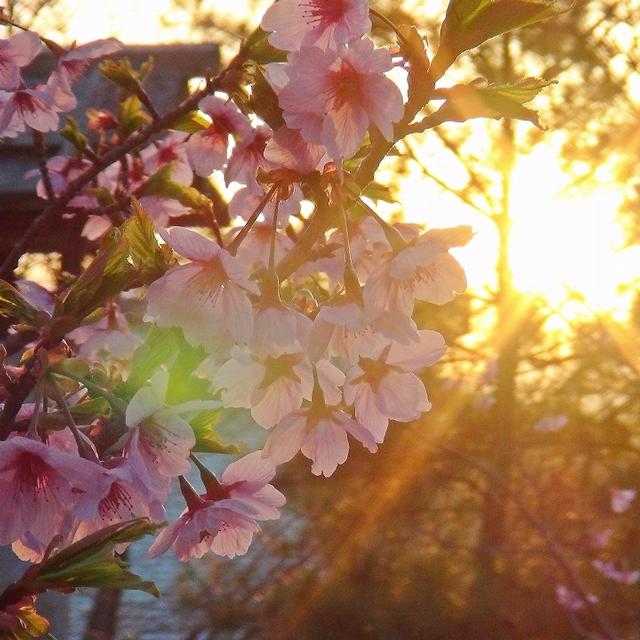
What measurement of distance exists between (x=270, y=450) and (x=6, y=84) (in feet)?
2.10

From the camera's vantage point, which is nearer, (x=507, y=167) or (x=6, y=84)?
(x=6, y=84)

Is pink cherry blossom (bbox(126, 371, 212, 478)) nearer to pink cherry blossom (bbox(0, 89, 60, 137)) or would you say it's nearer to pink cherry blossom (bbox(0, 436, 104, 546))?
pink cherry blossom (bbox(0, 436, 104, 546))

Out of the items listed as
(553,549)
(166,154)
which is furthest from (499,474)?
(166,154)

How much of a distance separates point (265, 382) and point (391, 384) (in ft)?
0.46

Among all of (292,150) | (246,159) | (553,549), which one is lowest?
(292,150)

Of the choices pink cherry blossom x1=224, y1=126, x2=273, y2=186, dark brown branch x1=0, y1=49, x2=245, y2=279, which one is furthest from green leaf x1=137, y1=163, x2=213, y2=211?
pink cherry blossom x1=224, y1=126, x2=273, y2=186

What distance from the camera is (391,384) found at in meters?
0.91

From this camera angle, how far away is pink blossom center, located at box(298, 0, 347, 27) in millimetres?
770

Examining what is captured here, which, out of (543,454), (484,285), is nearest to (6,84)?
(484,285)

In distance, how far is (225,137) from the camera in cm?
112

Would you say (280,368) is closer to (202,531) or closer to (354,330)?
(354,330)

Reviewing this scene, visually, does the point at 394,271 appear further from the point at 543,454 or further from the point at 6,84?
the point at 543,454

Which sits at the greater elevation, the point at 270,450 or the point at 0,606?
the point at 270,450

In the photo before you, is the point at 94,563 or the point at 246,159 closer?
the point at 94,563
